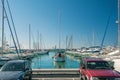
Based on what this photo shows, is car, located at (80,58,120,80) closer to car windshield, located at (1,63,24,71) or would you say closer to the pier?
the pier

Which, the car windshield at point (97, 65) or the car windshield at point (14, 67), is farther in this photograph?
the car windshield at point (97, 65)

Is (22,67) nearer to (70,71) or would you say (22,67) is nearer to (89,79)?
(89,79)

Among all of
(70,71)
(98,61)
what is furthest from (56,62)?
(98,61)

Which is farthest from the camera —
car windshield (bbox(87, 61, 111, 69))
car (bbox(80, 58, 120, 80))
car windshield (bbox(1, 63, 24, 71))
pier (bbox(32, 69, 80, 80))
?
pier (bbox(32, 69, 80, 80))

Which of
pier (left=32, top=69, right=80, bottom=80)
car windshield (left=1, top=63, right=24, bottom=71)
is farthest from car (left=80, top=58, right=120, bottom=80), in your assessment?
car windshield (left=1, top=63, right=24, bottom=71)

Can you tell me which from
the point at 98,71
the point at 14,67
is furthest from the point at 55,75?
the point at 98,71

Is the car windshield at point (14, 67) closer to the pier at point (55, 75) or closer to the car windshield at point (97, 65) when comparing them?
the pier at point (55, 75)

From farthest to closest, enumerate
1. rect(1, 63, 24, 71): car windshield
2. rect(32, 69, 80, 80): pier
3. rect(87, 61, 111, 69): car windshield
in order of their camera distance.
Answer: rect(32, 69, 80, 80): pier, rect(87, 61, 111, 69): car windshield, rect(1, 63, 24, 71): car windshield

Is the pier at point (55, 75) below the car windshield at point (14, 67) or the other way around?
below

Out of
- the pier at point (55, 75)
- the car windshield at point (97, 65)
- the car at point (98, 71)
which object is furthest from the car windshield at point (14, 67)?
the car windshield at point (97, 65)

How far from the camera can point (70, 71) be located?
19.9 metres

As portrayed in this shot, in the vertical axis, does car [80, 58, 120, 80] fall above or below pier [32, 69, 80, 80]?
above

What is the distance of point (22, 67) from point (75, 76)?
588cm

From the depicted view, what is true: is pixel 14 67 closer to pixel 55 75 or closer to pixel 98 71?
pixel 98 71
